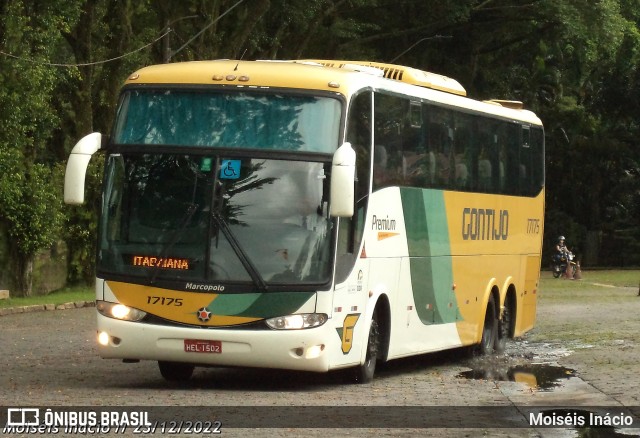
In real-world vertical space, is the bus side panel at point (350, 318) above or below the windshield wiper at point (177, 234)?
below

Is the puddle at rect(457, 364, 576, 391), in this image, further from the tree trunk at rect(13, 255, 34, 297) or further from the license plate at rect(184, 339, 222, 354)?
the tree trunk at rect(13, 255, 34, 297)

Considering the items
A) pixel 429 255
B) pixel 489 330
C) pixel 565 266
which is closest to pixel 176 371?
pixel 429 255

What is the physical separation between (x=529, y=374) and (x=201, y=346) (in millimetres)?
4719

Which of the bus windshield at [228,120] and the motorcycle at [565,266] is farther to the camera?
the motorcycle at [565,266]

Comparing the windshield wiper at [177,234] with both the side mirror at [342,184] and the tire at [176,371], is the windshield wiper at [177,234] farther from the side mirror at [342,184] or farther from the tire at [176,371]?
the tire at [176,371]

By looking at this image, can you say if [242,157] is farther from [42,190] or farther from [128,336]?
[42,190]

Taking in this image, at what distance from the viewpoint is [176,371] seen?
16.4 meters

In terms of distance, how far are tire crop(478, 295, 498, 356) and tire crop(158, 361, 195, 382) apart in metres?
5.93

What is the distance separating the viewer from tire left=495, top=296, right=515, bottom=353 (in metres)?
22.0

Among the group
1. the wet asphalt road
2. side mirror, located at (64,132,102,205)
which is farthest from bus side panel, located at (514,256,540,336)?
side mirror, located at (64,132,102,205)

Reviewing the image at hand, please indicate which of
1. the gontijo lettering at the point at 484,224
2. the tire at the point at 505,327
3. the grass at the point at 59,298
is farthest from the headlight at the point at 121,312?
the grass at the point at 59,298

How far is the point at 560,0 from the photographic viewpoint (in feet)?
142

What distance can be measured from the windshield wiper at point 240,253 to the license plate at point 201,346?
697mm

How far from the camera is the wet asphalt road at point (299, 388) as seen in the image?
A: 12.9 metres
